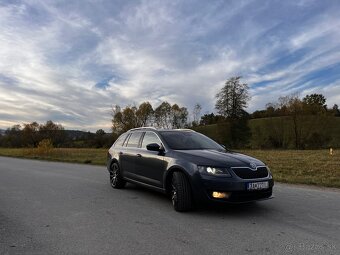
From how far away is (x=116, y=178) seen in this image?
32.0 feet

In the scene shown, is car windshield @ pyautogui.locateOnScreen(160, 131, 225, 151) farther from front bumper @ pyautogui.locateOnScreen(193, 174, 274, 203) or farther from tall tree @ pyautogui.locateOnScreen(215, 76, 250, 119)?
tall tree @ pyautogui.locateOnScreen(215, 76, 250, 119)

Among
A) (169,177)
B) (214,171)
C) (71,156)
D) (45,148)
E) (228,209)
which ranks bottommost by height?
(228,209)

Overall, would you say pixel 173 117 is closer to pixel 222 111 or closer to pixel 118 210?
pixel 222 111

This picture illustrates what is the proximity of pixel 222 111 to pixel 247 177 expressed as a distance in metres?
55.6

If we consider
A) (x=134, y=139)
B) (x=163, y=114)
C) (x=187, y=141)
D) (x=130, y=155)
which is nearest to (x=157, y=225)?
(x=187, y=141)

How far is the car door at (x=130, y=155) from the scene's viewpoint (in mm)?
8844

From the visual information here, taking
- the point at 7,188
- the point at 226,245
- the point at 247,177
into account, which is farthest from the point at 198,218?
the point at 7,188

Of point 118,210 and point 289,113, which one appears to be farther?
point 289,113

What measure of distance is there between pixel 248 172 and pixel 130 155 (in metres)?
3.56

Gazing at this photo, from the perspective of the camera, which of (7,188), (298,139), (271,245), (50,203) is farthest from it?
(298,139)

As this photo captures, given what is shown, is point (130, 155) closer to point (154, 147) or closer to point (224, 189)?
point (154, 147)

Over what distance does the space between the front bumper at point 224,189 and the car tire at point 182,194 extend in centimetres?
21

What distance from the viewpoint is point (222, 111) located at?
201 ft

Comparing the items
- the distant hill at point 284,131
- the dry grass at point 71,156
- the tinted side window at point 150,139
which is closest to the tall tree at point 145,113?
the distant hill at point 284,131
